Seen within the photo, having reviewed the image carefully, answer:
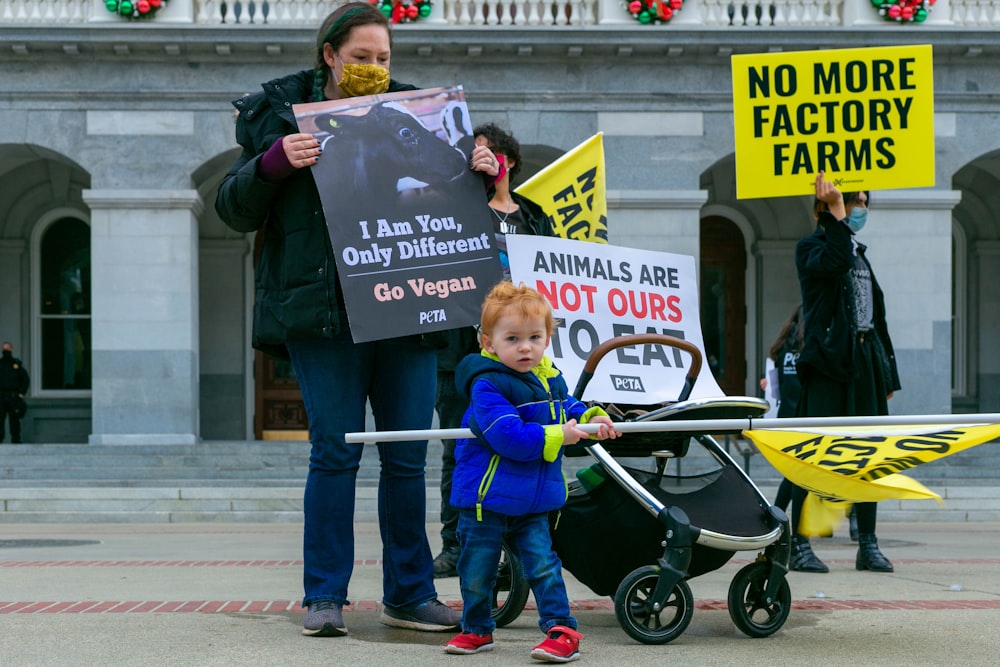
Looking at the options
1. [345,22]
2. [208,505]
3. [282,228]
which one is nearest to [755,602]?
[282,228]

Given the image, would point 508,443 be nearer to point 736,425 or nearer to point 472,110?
point 736,425

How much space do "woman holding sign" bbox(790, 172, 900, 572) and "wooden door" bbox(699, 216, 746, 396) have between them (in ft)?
53.3

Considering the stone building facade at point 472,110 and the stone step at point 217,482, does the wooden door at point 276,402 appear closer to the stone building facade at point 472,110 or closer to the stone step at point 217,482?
the stone building facade at point 472,110

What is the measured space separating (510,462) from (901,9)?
53.1ft

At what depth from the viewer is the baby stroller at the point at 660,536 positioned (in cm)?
464

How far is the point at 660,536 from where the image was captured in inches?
190

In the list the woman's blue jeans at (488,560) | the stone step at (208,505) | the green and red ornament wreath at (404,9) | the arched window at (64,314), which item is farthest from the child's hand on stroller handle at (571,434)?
the arched window at (64,314)

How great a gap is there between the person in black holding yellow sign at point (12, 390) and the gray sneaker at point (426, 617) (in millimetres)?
17735

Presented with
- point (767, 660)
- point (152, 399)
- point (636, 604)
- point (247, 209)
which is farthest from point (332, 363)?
point (152, 399)

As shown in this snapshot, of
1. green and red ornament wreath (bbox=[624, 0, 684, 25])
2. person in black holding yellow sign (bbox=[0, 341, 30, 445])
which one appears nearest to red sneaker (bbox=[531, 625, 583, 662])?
green and red ornament wreath (bbox=[624, 0, 684, 25])

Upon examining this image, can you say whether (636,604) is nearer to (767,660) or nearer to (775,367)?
(767,660)

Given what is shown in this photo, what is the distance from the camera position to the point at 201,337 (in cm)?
2302

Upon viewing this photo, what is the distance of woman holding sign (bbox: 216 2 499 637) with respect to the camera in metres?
4.73

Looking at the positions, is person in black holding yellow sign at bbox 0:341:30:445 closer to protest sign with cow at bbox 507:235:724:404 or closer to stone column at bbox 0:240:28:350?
stone column at bbox 0:240:28:350
